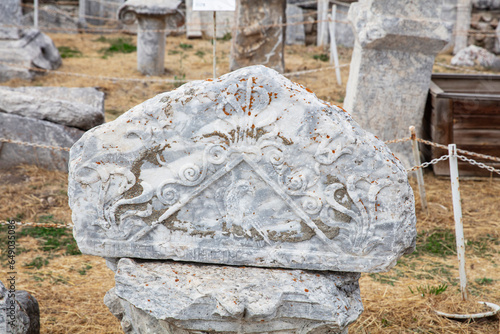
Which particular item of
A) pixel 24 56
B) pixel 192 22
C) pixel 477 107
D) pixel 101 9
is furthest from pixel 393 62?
pixel 101 9

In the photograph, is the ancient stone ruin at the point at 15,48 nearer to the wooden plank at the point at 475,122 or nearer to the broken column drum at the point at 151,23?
the broken column drum at the point at 151,23

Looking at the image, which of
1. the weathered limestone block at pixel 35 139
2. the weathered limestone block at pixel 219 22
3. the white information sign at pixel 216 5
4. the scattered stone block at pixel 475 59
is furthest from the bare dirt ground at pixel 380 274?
the weathered limestone block at pixel 219 22

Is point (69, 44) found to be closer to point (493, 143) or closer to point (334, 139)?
point (493, 143)

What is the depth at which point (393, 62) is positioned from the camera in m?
5.06

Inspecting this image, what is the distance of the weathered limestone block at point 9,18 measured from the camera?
7.86 m

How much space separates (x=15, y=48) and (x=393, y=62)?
5778 mm

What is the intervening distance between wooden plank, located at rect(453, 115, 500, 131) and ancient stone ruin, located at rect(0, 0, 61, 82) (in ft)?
18.9

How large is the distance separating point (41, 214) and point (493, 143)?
4140 mm

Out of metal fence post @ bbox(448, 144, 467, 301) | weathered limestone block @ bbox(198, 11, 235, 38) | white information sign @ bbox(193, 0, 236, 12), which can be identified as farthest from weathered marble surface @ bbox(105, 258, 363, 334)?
weathered limestone block @ bbox(198, 11, 235, 38)

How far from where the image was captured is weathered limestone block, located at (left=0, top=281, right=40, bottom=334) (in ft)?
8.06

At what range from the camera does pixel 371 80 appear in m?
5.14

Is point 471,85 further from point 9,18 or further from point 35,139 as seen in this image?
point 9,18

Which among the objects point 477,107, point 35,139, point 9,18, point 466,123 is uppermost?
point 9,18

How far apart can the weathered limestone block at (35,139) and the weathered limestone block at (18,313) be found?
8.24 feet
